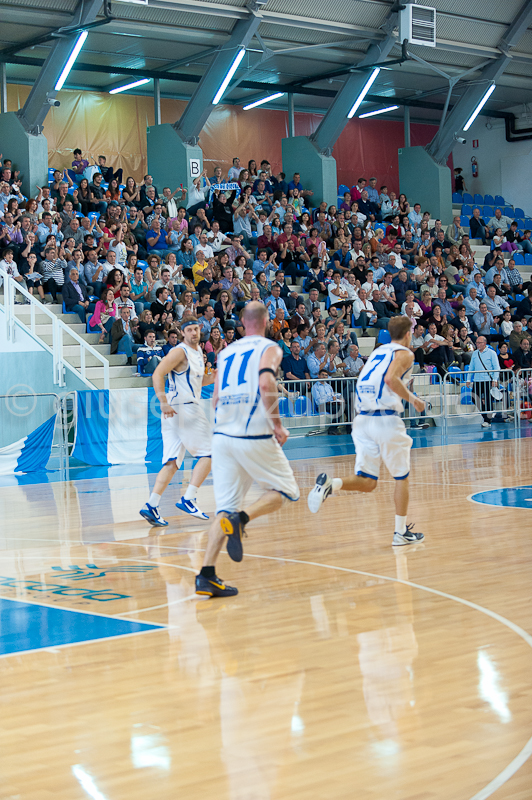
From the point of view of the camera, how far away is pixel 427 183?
101 feet

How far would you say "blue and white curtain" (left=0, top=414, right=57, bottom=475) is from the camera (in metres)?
15.7

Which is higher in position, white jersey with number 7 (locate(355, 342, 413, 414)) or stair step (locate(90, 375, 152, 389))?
stair step (locate(90, 375, 152, 389))

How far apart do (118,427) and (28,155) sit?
8.94 m

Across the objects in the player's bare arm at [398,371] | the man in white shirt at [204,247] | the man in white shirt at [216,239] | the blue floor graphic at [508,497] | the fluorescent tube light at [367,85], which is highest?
the fluorescent tube light at [367,85]

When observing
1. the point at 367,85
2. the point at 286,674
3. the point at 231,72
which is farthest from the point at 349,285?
the point at 286,674

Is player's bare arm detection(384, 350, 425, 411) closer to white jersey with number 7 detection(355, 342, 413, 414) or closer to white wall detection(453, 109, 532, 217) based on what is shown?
white jersey with number 7 detection(355, 342, 413, 414)

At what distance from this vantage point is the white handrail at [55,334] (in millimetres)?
17219

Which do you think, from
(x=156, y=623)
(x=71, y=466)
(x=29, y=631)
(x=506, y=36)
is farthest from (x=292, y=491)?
(x=506, y=36)

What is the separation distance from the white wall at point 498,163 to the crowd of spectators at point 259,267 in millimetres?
5426

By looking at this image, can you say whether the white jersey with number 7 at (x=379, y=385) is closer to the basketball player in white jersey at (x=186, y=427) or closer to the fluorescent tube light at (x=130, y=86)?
the basketball player in white jersey at (x=186, y=427)

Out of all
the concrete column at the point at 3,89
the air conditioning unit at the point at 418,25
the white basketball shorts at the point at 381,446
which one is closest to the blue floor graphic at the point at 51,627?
the white basketball shorts at the point at 381,446

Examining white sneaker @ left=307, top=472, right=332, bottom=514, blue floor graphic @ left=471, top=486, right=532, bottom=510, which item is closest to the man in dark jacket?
blue floor graphic @ left=471, top=486, right=532, bottom=510

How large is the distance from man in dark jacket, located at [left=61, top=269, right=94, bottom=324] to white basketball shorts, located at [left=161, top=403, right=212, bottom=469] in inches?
348

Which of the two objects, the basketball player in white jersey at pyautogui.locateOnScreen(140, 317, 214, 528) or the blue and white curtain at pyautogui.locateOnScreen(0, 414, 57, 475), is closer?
the basketball player in white jersey at pyautogui.locateOnScreen(140, 317, 214, 528)
